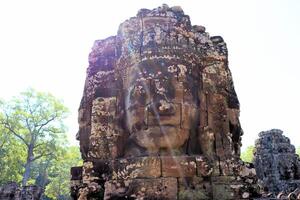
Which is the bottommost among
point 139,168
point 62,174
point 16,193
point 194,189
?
point 16,193

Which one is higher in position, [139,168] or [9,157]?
[9,157]

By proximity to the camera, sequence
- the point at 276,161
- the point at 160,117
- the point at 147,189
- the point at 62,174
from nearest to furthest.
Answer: the point at 147,189 < the point at 160,117 < the point at 276,161 < the point at 62,174

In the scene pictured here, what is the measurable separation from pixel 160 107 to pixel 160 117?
134mm

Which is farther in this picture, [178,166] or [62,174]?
[62,174]

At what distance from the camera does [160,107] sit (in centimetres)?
464

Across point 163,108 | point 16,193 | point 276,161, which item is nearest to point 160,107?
point 163,108

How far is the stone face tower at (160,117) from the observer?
14.7 feet

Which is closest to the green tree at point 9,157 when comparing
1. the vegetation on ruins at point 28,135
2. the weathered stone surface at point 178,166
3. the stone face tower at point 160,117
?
the vegetation on ruins at point 28,135

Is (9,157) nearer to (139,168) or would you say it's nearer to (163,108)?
(139,168)

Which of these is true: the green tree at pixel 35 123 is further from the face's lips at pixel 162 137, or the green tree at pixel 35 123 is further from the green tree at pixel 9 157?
the face's lips at pixel 162 137

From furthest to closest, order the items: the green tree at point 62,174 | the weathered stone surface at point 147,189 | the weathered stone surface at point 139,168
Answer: the green tree at point 62,174, the weathered stone surface at point 139,168, the weathered stone surface at point 147,189

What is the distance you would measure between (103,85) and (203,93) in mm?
1571

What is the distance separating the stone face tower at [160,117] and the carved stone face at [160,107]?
0.01m

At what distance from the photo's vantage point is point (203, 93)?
5.16 meters
